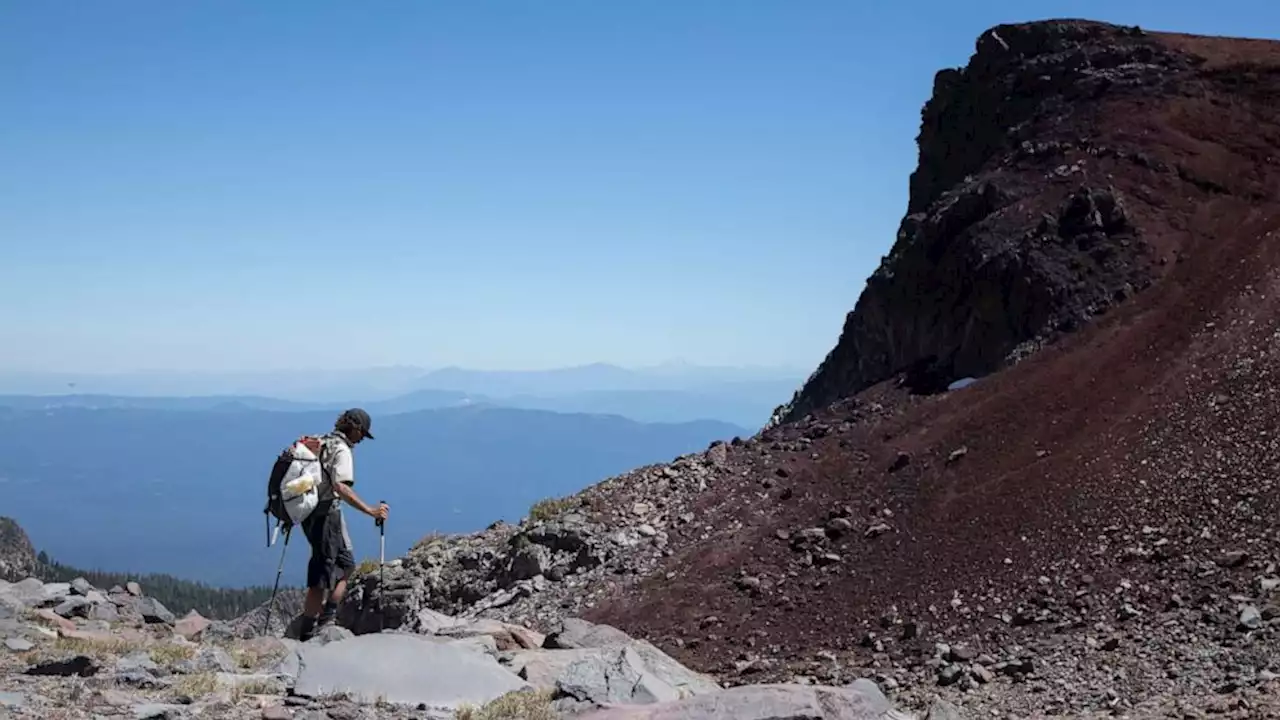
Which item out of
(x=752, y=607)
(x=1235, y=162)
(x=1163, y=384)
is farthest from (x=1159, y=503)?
(x=1235, y=162)

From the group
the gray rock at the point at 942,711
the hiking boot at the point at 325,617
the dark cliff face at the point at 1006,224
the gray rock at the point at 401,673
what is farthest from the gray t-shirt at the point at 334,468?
the dark cliff face at the point at 1006,224

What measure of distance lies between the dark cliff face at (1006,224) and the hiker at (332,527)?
16.0 meters

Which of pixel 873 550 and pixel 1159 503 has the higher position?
pixel 1159 503

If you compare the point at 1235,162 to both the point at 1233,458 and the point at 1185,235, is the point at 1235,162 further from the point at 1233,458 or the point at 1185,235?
the point at 1233,458

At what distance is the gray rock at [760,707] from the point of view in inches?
291

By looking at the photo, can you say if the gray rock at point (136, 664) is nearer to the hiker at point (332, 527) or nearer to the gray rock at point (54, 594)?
the hiker at point (332, 527)

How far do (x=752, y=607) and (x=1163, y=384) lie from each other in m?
8.46

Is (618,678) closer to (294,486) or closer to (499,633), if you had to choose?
(499,633)

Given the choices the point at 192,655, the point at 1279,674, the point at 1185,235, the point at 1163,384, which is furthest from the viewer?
the point at 1185,235

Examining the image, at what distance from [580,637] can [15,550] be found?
8226 cm

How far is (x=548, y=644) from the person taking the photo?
11.7m

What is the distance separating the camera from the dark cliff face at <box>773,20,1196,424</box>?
75.3ft

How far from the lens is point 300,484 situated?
10695 millimetres

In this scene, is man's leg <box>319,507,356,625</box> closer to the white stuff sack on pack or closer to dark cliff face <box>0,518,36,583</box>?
the white stuff sack on pack
